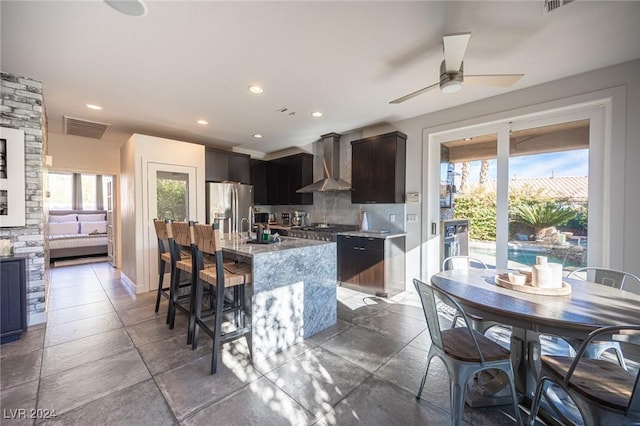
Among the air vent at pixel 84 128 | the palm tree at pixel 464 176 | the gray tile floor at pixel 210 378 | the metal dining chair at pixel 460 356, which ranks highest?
the air vent at pixel 84 128

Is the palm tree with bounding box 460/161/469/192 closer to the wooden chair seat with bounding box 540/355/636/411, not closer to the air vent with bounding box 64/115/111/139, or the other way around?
the wooden chair seat with bounding box 540/355/636/411

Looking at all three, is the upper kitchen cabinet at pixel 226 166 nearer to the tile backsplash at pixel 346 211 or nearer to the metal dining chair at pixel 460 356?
the tile backsplash at pixel 346 211

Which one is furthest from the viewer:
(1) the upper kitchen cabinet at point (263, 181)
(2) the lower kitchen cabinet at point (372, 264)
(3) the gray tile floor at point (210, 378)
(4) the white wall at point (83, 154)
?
(1) the upper kitchen cabinet at point (263, 181)

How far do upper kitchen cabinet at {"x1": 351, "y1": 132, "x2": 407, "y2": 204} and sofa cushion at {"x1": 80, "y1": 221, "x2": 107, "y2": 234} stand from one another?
7.10 metres

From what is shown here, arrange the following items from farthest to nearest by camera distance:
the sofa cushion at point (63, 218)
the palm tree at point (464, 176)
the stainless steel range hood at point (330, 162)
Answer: the sofa cushion at point (63, 218) → the stainless steel range hood at point (330, 162) → the palm tree at point (464, 176)

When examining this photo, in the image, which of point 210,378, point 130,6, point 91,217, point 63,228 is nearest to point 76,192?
point 91,217

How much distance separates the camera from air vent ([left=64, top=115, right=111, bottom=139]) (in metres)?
4.00

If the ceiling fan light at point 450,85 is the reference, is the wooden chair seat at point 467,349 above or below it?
below

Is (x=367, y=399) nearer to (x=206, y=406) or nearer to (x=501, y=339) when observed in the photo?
(x=206, y=406)

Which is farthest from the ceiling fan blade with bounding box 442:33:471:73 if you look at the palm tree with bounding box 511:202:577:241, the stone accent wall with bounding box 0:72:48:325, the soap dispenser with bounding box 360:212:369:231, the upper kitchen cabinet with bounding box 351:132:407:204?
the stone accent wall with bounding box 0:72:48:325

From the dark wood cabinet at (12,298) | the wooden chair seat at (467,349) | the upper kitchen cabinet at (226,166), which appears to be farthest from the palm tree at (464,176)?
the dark wood cabinet at (12,298)

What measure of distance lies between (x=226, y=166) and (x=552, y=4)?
16.7 feet

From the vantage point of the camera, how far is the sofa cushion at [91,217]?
7.22 meters

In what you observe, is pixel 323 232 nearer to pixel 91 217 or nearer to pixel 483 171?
pixel 483 171
